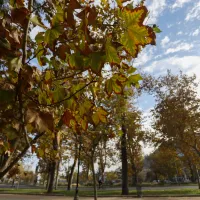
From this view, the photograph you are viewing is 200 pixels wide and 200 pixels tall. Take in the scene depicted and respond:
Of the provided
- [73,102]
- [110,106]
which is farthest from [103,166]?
[73,102]

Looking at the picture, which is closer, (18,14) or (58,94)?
(18,14)

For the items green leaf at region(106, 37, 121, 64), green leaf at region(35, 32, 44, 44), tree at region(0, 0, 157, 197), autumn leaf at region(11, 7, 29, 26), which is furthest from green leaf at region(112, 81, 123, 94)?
autumn leaf at region(11, 7, 29, 26)

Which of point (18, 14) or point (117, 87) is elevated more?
point (18, 14)

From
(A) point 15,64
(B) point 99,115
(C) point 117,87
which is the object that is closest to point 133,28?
(C) point 117,87

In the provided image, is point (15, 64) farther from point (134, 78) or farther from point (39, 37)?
point (134, 78)

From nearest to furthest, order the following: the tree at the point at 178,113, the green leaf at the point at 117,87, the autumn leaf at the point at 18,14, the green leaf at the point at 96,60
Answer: the green leaf at the point at 96,60, the autumn leaf at the point at 18,14, the green leaf at the point at 117,87, the tree at the point at 178,113

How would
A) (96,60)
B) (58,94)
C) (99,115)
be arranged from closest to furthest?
(96,60) → (58,94) → (99,115)

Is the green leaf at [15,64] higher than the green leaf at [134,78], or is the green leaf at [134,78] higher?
the green leaf at [134,78]

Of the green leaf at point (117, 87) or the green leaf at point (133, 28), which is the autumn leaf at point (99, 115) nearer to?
the green leaf at point (117, 87)

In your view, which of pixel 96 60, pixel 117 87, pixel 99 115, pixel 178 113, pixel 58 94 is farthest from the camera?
pixel 178 113

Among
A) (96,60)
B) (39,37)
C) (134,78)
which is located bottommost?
(96,60)

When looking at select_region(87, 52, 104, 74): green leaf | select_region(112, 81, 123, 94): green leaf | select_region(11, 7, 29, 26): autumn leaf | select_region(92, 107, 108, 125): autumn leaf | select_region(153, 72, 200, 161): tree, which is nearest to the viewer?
select_region(87, 52, 104, 74): green leaf

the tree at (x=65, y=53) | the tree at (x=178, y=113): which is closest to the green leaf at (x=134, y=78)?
the tree at (x=65, y=53)

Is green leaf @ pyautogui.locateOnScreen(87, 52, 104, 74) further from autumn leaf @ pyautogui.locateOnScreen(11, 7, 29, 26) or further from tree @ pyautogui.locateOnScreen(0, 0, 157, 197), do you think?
autumn leaf @ pyautogui.locateOnScreen(11, 7, 29, 26)
